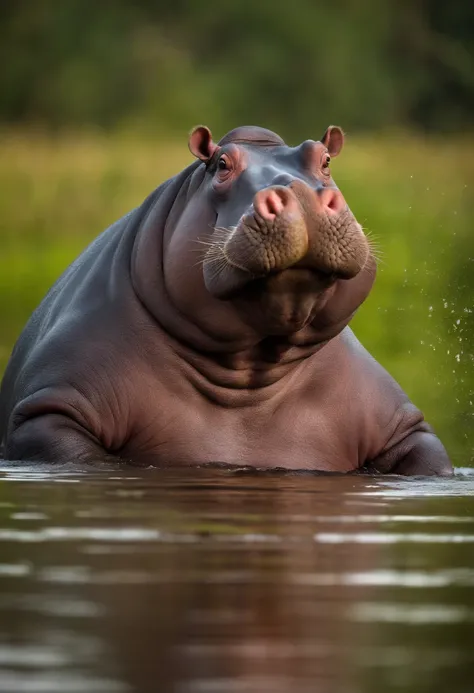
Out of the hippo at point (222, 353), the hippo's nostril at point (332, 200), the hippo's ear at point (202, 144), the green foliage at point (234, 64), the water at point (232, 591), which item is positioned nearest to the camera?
the water at point (232, 591)

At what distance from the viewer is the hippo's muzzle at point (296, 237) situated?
6469 mm

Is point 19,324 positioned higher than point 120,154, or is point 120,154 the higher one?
point 120,154

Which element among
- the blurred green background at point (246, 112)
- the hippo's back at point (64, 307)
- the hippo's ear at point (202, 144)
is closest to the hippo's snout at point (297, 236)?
the hippo's ear at point (202, 144)

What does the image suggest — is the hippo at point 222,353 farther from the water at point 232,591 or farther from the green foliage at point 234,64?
the green foliage at point 234,64

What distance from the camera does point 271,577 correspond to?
371cm

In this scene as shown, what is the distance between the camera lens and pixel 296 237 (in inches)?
254

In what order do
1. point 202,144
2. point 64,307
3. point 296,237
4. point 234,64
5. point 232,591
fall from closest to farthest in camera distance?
point 232,591, point 296,237, point 202,144, point 64,307, point 234,64

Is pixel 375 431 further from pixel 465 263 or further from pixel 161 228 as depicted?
pixel 465 263

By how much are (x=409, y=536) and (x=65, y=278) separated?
13.6ft

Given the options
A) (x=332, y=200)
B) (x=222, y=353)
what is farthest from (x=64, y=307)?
(x=332, y=200)

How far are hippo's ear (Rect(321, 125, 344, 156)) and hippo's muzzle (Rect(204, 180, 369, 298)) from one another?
0.82 meters

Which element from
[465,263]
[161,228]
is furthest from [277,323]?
[465,263]

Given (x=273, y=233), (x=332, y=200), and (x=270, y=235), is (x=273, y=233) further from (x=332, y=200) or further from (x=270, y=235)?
(x=332, y=200)

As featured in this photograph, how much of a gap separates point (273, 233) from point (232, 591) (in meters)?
3.05
